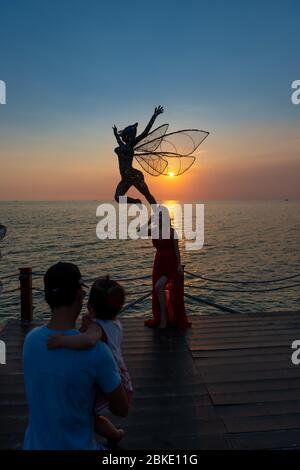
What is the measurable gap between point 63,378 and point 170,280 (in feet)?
16.6

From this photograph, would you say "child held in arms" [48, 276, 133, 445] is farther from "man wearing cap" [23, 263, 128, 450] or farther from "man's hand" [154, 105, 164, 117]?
"man's hand" [154, 105, 164, 117]

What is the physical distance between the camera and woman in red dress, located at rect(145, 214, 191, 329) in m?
6.83

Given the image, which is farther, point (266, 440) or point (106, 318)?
point (266, 440)

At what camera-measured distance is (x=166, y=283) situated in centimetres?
690

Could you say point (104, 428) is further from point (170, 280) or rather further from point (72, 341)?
point (170, 280)

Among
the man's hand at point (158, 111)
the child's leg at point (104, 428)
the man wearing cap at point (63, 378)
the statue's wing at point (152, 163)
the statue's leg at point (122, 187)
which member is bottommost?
the child's leg at point (104, 428)

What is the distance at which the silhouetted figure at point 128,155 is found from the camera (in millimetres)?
5863

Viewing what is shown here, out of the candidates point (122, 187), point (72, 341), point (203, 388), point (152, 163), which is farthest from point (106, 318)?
point (152, 163)

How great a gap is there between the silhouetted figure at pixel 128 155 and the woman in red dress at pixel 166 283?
1.13 meters

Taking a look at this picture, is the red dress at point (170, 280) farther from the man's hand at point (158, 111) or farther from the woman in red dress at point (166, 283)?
the man's hand at point (158, 111)

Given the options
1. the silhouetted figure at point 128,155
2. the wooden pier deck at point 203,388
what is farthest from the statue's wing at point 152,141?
the wooden pier deck at point 203,388
